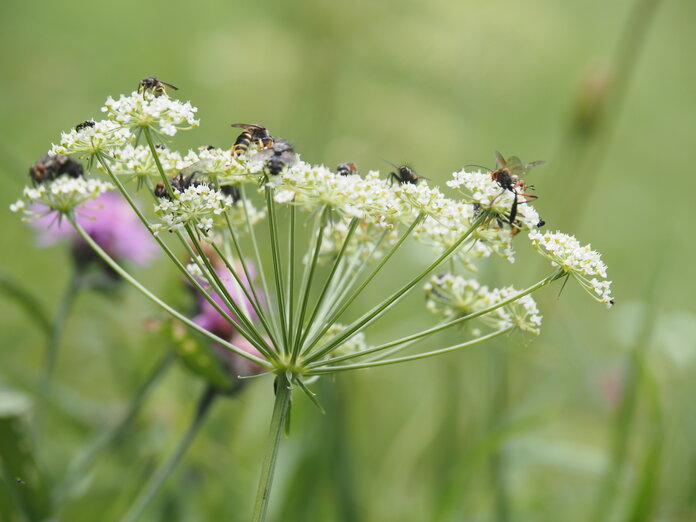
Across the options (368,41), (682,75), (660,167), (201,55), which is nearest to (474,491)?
(368,41)

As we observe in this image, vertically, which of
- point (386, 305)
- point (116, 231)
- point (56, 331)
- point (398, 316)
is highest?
point (398, 316)

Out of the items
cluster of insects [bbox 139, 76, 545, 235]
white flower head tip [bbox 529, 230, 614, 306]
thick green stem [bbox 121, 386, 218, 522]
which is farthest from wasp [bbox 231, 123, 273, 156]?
thick green stem [bbox 121, 386, 218, 522]

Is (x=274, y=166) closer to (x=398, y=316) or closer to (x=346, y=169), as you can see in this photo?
(x=346, y=169)

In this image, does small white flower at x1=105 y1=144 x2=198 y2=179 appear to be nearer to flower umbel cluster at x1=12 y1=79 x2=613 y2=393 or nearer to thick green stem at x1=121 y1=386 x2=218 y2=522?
flower umbel cluster at x1=12 y1=79 x2=613 y2=393

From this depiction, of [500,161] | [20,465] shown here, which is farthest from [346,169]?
[20,465]

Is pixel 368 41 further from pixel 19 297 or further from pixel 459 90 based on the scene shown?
pixel 19 297
